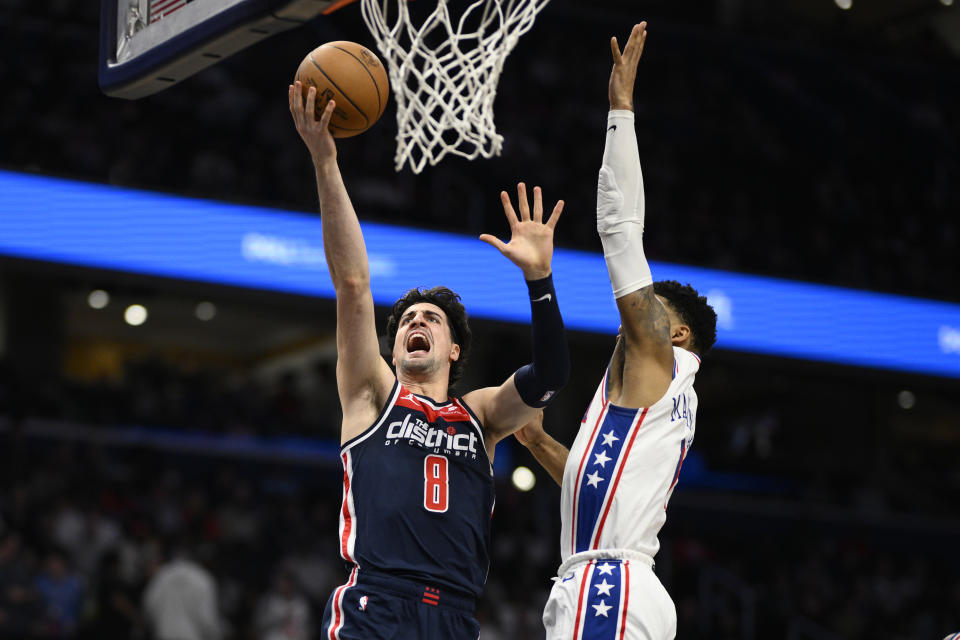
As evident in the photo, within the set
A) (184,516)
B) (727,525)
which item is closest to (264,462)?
(184,516)

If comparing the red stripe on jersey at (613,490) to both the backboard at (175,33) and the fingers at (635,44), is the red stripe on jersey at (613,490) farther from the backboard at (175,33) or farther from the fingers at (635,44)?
the backboard at (175,33)

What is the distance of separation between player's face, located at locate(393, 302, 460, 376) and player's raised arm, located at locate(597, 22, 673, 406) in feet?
2.23

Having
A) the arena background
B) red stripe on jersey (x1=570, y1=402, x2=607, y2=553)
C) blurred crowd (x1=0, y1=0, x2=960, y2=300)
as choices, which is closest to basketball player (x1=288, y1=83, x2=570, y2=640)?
red stripe on jersey (x1=570, y1=402, x2=607, y2=553)

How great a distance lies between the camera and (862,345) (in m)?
12.4

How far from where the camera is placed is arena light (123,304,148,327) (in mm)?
19766

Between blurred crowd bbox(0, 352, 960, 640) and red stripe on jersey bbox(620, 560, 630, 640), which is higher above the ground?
blurred crowd bbox(0, 352, 960, 640)

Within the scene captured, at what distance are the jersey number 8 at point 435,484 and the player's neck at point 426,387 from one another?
270mm

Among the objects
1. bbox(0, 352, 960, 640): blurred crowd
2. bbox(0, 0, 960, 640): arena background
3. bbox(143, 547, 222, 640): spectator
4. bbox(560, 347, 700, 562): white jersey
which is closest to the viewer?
bbox(560, 347, 700, 562): white jersey

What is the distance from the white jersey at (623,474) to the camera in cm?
372

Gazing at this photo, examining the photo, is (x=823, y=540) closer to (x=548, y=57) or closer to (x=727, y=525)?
(x=727, y=525)

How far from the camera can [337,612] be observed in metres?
3.84

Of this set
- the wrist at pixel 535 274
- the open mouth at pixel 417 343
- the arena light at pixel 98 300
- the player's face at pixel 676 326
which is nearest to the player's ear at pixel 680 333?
the player's face at pixel 676 326

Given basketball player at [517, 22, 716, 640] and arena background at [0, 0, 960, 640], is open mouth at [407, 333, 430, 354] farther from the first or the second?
arena background at [0, 0, 960, 640]

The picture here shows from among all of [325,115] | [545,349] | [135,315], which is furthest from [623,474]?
[135,315]
